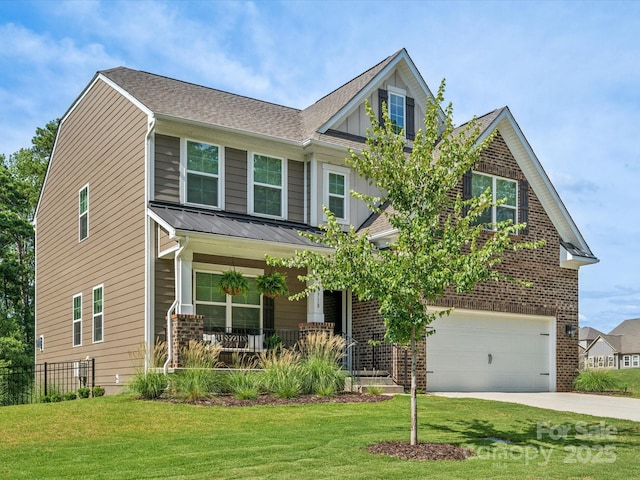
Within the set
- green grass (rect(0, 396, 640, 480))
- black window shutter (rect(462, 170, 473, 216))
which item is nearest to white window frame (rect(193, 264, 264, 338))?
green grass (rect(0, 396, 640, 480))

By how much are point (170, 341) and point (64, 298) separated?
8.43 meters

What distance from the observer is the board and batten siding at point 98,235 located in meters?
17.4

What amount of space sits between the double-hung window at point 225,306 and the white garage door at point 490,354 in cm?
434

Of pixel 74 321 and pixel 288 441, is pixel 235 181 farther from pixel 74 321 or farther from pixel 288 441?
pixel 288 441

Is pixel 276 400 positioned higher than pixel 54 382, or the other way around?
pixel 276 400

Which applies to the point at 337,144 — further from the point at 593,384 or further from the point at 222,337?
the point at 593,384

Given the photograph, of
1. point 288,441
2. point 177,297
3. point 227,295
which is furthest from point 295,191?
point 288,441

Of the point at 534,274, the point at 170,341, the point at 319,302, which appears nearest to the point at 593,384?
the point at 534,274

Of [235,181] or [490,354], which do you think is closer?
[235,181]

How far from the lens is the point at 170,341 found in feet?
49.3

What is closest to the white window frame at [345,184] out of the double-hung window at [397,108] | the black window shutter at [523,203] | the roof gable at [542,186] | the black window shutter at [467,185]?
the double-hung window at [397,108]

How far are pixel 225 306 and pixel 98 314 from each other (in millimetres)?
3911

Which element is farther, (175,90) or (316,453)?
(175,90)

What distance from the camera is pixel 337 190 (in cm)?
1959
